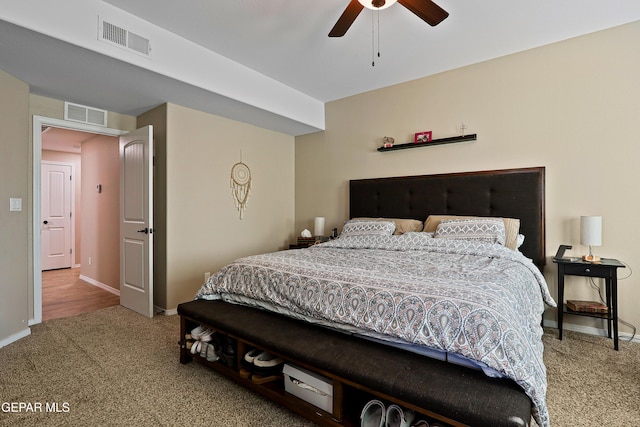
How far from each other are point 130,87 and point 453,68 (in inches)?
134

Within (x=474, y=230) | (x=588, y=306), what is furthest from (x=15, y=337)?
(x=588, y=306)

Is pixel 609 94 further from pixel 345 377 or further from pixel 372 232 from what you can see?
pixel 345 377

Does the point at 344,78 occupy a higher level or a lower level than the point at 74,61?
higher

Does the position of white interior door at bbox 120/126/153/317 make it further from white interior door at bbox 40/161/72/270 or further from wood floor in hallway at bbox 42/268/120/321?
white interior door at bbox 40/161/72/270

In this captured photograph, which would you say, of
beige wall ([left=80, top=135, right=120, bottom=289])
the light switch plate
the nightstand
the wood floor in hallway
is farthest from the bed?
beige wall ([left=80, top=135, right=120, bottom=289])

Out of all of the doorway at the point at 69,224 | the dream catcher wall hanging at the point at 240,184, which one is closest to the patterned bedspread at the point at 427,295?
the dream catcher wall hanging at the point at 240,184

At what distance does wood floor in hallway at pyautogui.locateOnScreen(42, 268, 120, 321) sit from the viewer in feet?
11.9

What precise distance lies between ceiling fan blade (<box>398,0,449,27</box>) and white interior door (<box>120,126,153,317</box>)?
2.74 metres

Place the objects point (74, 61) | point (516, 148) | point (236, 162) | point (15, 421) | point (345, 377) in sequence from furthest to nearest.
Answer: point (236, 162), point (516, 148), point (74, 61), point (15, 421), point (345, 377)

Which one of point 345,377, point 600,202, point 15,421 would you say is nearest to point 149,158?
point 15,421

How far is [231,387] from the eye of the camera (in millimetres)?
2037

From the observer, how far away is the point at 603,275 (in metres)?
2.60

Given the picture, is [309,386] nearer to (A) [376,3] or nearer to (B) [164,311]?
(A) [376,3]

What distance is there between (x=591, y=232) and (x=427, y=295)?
2.15 metres
